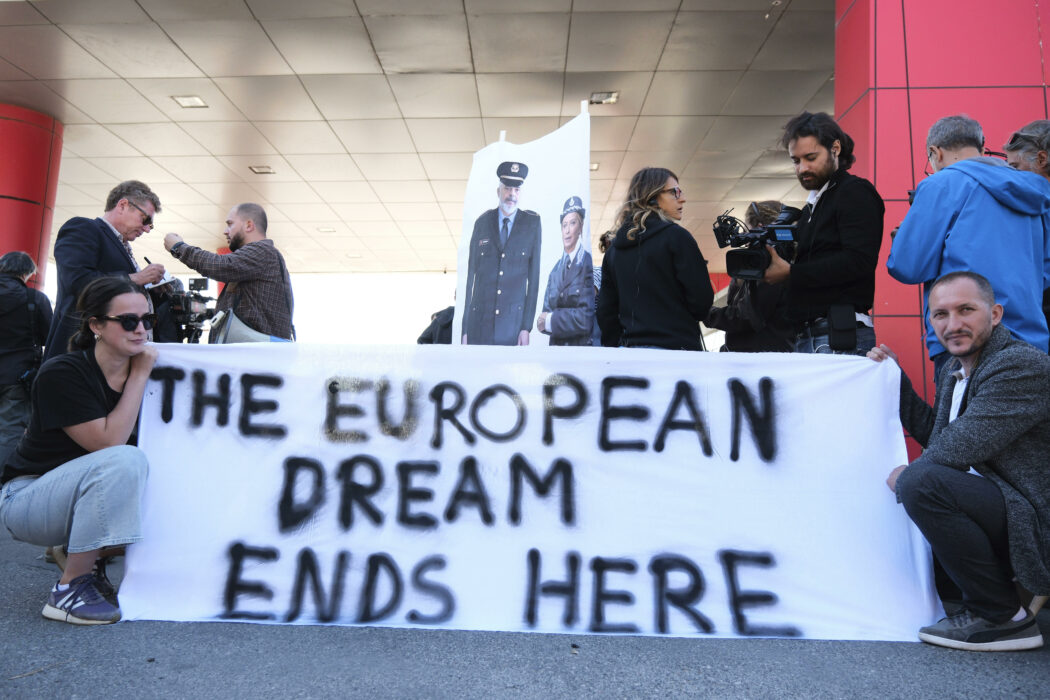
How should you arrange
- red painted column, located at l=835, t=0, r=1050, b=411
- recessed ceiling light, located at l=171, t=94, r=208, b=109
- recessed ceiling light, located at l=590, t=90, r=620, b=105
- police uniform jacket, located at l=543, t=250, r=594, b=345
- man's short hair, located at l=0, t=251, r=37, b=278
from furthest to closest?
recessed ceiling light, located at l=171, t=94, r=208, b=109 < recessed ceiling light, located at l=590, t=90, r=620, b=105 < man's short hair, located at l=0, t=251, r=37, b=278 < red painted column, located at l=835, t=0, r=1050, b=411 < police uniform jacket, located at l=543, t=250, r=594, b=345

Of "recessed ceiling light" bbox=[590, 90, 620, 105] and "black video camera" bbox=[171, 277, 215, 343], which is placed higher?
"recessed ceiling light" bbox=[590, 90, 620, 105]

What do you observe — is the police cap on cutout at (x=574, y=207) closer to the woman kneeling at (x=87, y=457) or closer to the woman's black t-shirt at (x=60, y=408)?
the woman kneeling at (x=87, y=457)

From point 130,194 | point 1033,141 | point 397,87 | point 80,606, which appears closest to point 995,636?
point 1033,141

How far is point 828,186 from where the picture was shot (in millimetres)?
2863

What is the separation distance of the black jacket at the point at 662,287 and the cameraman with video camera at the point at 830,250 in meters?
0.28

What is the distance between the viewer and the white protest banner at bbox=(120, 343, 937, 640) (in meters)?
2.37

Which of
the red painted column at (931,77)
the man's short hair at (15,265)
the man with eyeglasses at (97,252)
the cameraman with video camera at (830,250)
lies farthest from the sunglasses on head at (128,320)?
the red painted column at (931,77)

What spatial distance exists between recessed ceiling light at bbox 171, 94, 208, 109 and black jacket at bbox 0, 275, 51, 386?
13.9 ft

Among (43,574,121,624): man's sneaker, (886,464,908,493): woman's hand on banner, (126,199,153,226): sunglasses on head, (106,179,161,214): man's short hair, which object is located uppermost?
(106,179,161,214): man's short hair

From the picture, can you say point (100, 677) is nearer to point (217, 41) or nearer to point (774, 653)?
point (774, 653)

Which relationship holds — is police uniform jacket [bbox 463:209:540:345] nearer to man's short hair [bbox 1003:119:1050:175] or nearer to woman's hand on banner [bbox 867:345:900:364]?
woman's hand on banner [bbox 867:345:900:364]

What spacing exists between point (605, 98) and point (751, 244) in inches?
220

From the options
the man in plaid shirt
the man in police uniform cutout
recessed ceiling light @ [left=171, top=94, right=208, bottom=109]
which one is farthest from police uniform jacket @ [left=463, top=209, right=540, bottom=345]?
recessed ceiling light @ [left=171, top=94, right=208, bottom=109]

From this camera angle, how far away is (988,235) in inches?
101
